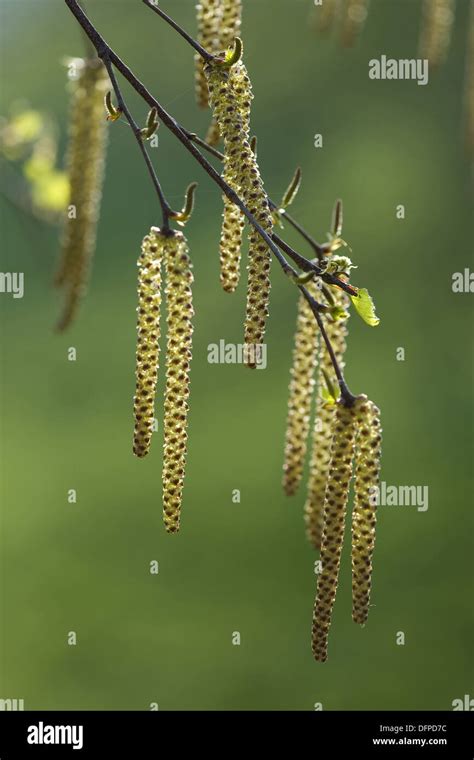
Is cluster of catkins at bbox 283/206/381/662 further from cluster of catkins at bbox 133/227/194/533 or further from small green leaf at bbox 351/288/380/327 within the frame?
cluster of catkins at bbox 133/227/194/533

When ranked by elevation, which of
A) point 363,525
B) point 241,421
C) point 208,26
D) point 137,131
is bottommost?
point 363,525

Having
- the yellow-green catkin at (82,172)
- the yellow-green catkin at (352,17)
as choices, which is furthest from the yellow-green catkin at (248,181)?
the yellow-green catkin at (352,17)

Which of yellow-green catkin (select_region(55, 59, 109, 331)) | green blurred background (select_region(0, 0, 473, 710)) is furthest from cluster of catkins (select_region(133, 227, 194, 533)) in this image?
green blurred background (select_region(0, 0, 473, 710))

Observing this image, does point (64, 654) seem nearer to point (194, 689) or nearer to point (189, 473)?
point (194, 689)

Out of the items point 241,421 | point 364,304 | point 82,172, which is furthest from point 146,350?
point 241,421

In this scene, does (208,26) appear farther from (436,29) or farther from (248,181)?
(436,29)

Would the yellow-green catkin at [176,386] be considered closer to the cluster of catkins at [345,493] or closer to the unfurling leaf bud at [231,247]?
the unfurling leaf bud at [231,247]

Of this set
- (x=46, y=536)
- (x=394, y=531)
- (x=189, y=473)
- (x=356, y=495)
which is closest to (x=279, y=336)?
(x=189, y=473)
